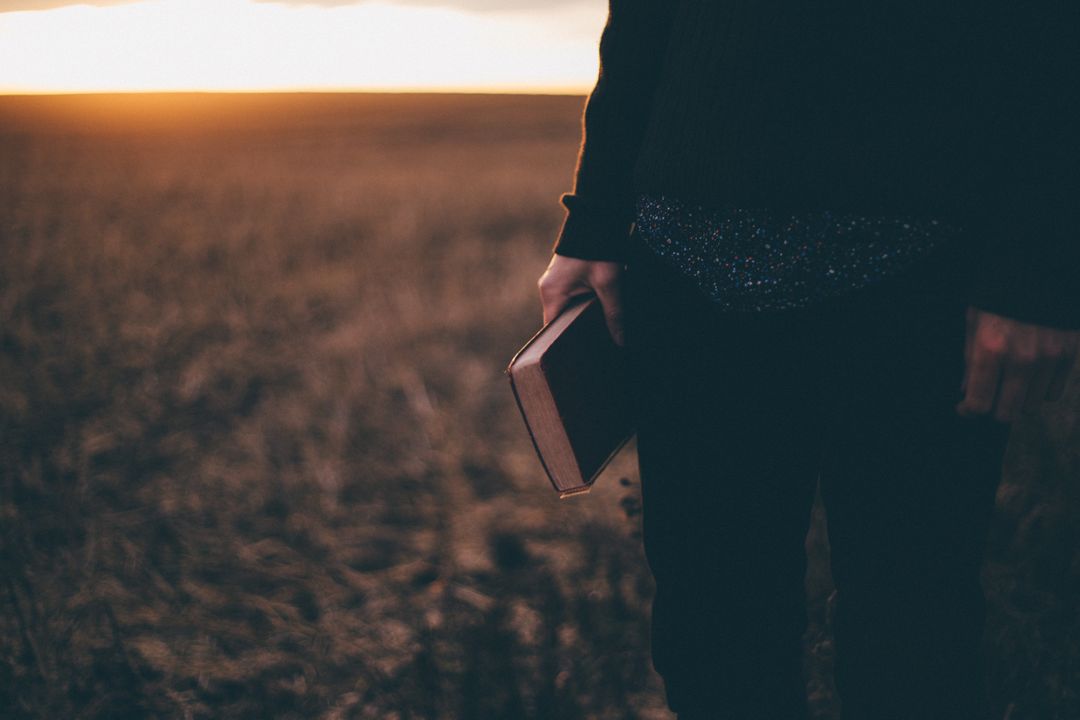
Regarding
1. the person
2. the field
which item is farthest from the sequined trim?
the field

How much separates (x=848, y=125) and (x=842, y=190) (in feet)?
0.19

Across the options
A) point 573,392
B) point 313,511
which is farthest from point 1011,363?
point 313,511

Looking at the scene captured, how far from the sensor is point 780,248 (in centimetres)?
67

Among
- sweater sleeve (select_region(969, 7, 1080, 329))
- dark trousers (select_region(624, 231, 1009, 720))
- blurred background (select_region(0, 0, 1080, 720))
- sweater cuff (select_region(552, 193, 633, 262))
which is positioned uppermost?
sweater sleeve (select_region(969, 7, 1080, 329))

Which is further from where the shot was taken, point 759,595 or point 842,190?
point 759,595

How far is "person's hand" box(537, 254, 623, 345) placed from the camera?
0.90 meters

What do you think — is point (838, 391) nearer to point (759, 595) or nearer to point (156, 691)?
point (759, 595)

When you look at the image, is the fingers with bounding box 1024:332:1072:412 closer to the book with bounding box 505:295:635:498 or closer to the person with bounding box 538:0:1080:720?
the person with bounding box 538:0:1080:720

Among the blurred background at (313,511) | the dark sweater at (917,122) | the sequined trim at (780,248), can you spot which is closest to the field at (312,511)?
the blurred background at (313,511)

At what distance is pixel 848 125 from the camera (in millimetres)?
606

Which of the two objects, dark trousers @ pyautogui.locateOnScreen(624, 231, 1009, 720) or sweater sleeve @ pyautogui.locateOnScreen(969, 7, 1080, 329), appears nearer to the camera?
sweater sleeve @ pyautogui.locateOnScreen(969, 7, 1080, 329)

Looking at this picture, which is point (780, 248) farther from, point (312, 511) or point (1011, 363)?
point (312, 511)

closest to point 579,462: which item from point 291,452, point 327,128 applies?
point 291,452

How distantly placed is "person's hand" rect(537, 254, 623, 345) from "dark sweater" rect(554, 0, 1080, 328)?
0.22 m
